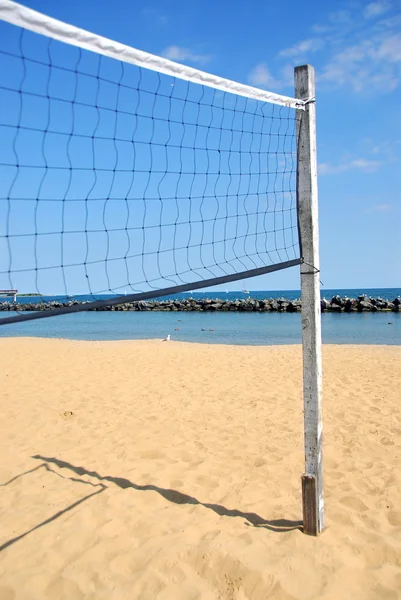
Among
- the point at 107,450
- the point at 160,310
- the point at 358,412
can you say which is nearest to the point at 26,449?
the point at 107,450

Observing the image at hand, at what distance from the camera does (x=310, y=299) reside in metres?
3.01

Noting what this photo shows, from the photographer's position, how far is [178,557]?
8.95 feet

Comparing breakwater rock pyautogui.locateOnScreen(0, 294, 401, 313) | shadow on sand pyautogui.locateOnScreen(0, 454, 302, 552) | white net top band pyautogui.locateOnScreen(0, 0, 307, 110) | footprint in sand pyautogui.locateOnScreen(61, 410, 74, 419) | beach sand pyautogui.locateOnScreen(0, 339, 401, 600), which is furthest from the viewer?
breakwater rock pyautogui.locateOnScreen(0, 294, 401, 313)

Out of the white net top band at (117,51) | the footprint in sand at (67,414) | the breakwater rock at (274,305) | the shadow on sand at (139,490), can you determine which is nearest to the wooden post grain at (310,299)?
the white net top band at (117,51)

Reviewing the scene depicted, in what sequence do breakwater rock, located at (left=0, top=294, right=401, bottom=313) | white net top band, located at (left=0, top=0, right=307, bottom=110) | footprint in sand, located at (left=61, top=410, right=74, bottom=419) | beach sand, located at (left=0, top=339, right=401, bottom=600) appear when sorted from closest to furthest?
white net top band, located at (left=0, top=0, right=307, bottom=110) → beach sand, located at (left=0, top=339, right=401, bottom=600) → footprint in sand, located at (left=61, top=410, right=74, bottom=419) → breakwater rock, located at (left=0, top=294, right=401, bottom=313)

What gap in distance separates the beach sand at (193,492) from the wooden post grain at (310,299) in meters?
0.28

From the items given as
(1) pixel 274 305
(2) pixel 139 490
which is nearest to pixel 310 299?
(2) pixel 139 490

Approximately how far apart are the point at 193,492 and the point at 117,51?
2.88 meters

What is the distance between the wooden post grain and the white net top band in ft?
Answer: 0.47

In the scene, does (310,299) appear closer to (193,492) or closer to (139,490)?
(193,492)

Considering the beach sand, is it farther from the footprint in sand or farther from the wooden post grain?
the wooden post grain

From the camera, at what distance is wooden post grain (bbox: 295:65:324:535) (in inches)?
116

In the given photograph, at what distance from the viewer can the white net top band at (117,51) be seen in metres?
2.15

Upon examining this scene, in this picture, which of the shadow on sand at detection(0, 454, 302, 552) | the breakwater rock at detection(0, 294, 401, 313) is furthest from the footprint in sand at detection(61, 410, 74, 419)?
the breakwater rock at detection(0, 294, 401, 313)
